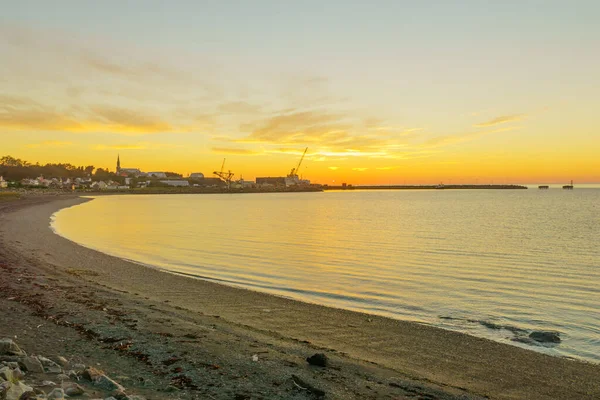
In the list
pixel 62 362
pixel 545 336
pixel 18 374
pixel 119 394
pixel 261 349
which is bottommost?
pixel 545 336

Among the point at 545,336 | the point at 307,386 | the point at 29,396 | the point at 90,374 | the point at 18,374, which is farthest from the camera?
the point at 545,336

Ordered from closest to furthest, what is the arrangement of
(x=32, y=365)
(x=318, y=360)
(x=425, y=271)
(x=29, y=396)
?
(x=29, y=396) < (x=32, y=365) < (x=318, y=360) < (x=425, y=271)

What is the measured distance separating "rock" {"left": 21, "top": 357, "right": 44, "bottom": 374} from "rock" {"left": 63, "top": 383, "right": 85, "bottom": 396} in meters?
0.91

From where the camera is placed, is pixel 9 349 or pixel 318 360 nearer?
pixel 9 349

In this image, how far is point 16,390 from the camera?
506cm

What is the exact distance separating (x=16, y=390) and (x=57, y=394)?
435mm

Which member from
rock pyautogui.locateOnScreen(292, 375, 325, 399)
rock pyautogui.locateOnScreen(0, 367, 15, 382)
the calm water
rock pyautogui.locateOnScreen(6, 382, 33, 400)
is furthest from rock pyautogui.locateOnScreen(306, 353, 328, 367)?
the calm water

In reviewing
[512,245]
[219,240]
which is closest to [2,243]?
[219,240]

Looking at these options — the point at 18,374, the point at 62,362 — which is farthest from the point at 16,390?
the point at 62,362

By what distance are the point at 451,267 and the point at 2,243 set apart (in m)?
25.1

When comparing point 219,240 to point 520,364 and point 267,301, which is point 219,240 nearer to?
point 267,301

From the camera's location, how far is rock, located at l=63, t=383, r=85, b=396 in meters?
5.46

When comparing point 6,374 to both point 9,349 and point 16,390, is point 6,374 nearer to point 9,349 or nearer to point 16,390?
point 16,390

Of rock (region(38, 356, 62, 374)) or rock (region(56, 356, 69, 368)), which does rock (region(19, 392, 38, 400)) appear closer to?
rock (region(38, 356, 62, 374))
